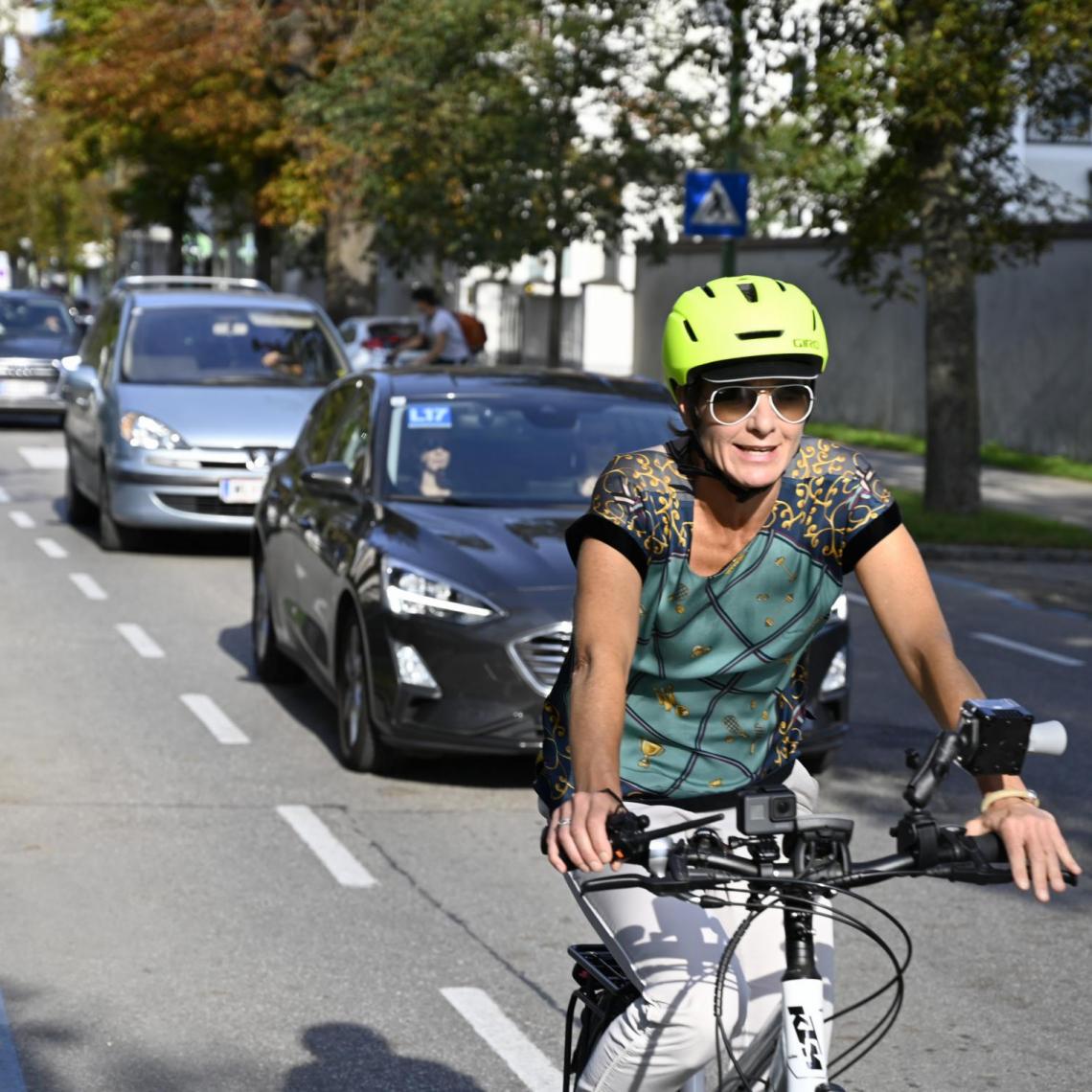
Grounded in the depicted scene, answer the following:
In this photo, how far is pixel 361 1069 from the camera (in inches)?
206

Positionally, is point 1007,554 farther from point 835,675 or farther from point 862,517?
point 862,517

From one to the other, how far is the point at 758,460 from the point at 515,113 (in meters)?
25.7

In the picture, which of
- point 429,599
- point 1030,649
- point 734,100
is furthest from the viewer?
point 734,100

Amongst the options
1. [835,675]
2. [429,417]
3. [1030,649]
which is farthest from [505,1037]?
[1030,649]

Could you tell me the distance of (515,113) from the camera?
28531 millimetres

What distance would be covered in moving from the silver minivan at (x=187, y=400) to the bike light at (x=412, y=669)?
24.0 ft

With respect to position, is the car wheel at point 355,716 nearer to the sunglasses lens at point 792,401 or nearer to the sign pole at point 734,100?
the sunglasses lens at point 792,401

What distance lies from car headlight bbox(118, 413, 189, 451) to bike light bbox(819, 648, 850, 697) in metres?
7.94

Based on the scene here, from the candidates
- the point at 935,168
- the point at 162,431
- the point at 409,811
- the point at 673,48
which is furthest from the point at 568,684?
the point at 673,48

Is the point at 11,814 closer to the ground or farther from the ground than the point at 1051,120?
closer to the ground

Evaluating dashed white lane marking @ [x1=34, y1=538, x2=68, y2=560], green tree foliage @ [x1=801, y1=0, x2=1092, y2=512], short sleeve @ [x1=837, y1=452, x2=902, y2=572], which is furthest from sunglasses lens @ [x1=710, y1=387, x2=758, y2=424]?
green tree foliage @ [x1=801, y1=0, x2=1092, y2=512]

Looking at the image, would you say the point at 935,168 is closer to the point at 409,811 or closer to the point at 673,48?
the point at 673,48

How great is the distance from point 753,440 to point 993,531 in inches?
580

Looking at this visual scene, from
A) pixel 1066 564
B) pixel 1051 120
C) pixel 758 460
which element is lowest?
pixel 1066 564
